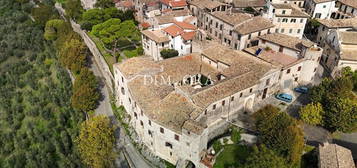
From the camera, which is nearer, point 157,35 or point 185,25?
point 157,35

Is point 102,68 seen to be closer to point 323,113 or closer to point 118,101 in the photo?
point 118,101

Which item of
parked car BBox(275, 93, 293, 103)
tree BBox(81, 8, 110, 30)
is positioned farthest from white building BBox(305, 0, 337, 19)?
tree BBox(81, 8, 110, 30)

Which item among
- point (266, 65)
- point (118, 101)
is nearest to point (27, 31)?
point (118, 101)

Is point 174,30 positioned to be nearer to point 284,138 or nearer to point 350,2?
point 284,138

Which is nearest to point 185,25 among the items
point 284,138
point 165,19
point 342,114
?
point 165,19

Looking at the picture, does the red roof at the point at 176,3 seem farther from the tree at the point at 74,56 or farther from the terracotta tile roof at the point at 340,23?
the terracotta tile roof at the point at 340,23

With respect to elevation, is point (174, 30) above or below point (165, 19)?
below
